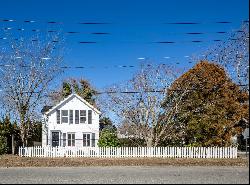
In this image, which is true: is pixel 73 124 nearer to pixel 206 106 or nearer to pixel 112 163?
pixel 206 106

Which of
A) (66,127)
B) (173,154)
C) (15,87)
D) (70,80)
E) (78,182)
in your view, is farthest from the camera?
(70,80)

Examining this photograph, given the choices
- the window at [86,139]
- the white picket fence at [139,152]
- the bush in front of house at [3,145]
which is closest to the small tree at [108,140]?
the white picket fence at [139,152]

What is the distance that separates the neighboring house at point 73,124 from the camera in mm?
42938

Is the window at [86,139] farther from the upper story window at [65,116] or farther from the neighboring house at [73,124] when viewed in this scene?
the upper story window at [65,116]

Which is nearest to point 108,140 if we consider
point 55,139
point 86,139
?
point 86,139

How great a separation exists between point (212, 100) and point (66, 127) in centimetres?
1523

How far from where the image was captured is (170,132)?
3834 cm

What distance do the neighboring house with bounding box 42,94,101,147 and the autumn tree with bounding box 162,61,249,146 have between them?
8.42m

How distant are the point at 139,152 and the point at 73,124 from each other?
10.3m

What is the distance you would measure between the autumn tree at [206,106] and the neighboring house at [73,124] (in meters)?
8.42

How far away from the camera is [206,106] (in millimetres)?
36531

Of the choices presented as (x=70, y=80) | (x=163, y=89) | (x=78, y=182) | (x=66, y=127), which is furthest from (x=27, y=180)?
(x=70, y=80)

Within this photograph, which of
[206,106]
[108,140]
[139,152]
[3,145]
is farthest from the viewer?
[108,140]

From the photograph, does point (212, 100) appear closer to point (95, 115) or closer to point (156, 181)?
point (95, 115)
